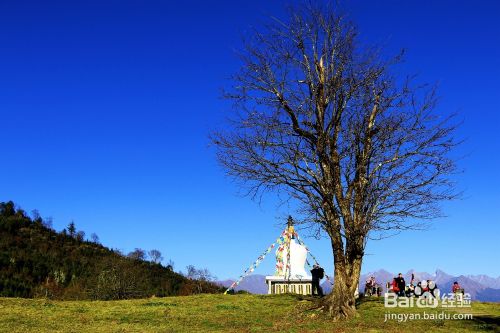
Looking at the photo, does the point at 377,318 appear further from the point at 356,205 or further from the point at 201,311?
the point at 201,311

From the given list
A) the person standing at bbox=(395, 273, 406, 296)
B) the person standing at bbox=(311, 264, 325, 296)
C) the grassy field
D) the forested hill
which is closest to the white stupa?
the person standing at bbox=(311, 264, 325, 296)

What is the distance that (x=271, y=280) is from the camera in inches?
1373

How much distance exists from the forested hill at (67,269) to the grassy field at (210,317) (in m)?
17.7

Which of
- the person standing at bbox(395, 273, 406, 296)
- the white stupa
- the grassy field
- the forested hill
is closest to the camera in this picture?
the grassy field

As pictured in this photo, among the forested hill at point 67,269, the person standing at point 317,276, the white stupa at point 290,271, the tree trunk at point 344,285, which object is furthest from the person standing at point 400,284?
the forested hill at point 67,269

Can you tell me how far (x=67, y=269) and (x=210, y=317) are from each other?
38.7 meters

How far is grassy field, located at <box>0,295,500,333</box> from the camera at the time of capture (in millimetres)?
17406

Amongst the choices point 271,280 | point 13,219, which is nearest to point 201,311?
point 271,280

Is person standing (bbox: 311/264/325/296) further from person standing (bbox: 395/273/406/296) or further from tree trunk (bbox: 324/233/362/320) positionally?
tree trunk (bbox: 324/233/362/320)

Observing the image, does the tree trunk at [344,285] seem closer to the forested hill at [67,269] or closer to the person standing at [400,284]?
the person standing at [400,284]

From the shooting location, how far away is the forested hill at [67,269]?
43906 millimetres

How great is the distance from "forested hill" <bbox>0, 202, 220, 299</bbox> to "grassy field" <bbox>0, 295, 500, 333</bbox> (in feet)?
58.0

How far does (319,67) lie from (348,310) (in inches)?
378

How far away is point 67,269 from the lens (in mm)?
54625
